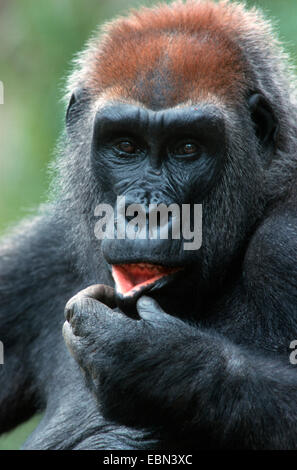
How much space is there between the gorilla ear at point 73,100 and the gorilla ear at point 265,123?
955 mm

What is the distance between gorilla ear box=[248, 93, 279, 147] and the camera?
4625 mm

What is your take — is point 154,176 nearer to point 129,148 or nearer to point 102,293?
point 129,148

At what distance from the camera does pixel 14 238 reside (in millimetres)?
5805

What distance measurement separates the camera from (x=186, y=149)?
4457mm

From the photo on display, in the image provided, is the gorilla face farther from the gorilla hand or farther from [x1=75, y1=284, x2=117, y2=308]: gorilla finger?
the gorilla hand

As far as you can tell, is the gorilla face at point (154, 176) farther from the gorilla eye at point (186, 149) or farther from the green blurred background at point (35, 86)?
the green blurred background at point (35, 86)

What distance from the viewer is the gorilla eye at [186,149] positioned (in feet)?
14.6

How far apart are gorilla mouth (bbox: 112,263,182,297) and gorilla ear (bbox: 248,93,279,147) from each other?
901 millimetres

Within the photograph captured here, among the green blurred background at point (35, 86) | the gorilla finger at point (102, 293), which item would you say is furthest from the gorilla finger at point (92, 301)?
the green blurred background at point (35, 86)

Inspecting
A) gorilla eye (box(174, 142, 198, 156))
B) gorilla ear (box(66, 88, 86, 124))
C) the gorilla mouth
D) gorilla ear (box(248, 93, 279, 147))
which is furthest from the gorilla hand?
gorilla ear (box(66, 88, 86, 124))

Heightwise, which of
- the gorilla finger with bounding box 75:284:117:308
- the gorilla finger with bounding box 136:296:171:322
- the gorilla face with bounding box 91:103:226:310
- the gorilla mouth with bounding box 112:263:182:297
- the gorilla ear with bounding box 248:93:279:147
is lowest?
the gorilla finger with bounding box 136:296:171:322

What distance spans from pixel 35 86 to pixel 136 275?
4.44 meters

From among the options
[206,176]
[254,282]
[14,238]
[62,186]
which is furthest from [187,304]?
[14,238]

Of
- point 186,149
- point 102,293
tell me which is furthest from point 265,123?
point 102,293
